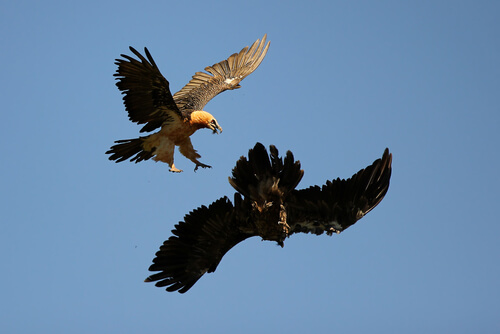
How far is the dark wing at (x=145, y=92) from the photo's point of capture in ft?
36.8

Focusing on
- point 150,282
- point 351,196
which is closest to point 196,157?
point 150,282

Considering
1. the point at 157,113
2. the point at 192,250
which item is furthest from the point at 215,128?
the point at 192,250

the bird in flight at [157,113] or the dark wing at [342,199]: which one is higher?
the bird in flight at [157,113]

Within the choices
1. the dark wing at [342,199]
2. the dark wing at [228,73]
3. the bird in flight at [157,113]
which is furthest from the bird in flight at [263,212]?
the dark wing at [228,73]

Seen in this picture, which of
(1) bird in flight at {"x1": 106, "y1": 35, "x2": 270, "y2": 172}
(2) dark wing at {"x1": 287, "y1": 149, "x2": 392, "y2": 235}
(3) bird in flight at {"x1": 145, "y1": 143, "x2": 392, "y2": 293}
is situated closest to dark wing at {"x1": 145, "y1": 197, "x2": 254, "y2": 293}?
(3) bird in flight at {"x1": 145, "y1": 143, "x2": 392, "y2": 293}

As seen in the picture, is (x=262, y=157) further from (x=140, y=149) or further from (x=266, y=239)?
Result: (x=140, y=149)

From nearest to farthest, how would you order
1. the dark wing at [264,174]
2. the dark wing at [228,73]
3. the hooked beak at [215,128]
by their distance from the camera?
the dark wing at [264,174] → the hooked beak at [215,128] → the dark wing at [228,73]

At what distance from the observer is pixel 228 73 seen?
48.4 ft

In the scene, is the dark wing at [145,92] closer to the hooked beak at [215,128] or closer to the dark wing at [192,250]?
the hooked beak at [215,128]

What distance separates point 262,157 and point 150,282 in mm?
2544

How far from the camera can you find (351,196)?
1028 centimetres

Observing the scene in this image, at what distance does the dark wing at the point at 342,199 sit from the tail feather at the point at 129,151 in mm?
2970

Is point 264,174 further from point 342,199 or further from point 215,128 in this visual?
point 215,128

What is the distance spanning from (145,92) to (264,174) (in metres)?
2.67
